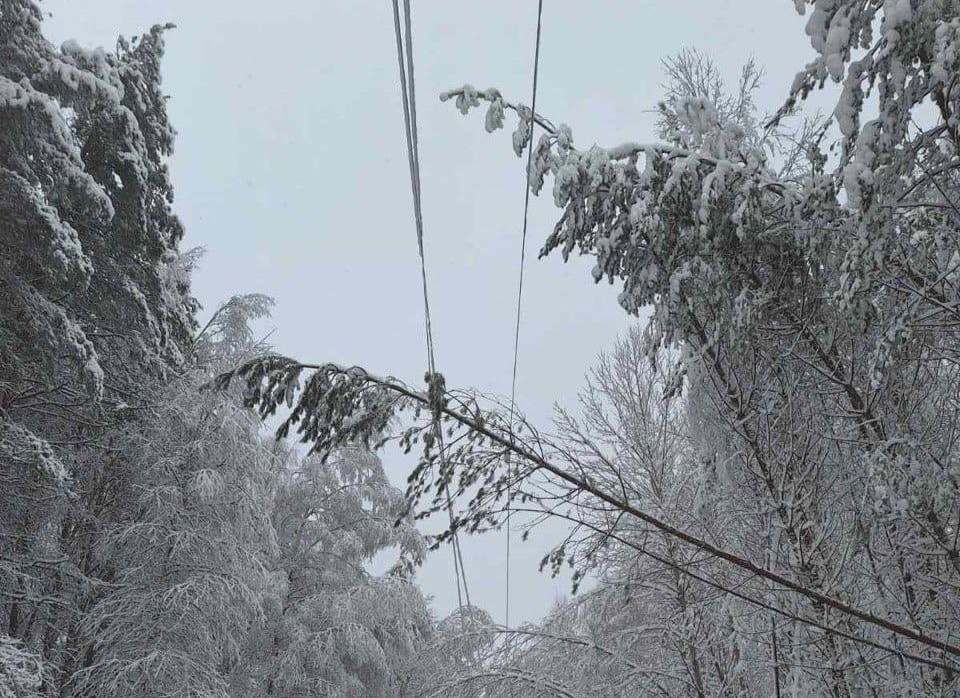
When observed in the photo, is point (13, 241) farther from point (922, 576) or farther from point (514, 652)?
point (922, 576)

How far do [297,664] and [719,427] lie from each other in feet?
33.7

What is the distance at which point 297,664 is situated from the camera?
472 inches

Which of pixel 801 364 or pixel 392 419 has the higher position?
pixel 801 364

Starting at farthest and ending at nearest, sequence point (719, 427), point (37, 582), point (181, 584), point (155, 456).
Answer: point (155, 456) → point (181, 584) → point (37, 582) → point (719, 427)

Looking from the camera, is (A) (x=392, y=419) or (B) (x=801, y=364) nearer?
(A) (x=392, y=419)

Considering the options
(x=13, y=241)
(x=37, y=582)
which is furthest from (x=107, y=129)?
(x=37, y=582)

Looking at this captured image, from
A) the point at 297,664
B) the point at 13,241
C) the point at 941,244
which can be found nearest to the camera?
the point at 941,244

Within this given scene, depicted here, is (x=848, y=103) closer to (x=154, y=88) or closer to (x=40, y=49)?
(x=40, y=49)

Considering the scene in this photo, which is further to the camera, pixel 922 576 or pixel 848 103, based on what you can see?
pixel 922 576

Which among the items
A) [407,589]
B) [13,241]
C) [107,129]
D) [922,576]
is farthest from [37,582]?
[922,576]

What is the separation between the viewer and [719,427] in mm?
4098

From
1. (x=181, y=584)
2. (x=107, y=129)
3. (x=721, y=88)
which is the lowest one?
(x=181, y=584)

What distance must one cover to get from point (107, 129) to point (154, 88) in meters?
1.37

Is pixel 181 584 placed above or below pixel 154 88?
below
